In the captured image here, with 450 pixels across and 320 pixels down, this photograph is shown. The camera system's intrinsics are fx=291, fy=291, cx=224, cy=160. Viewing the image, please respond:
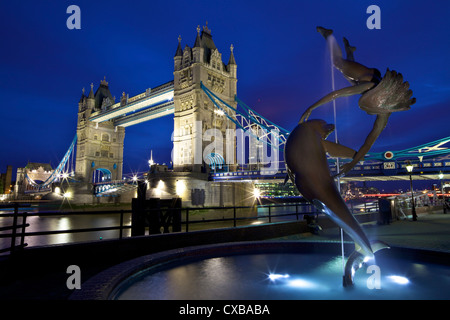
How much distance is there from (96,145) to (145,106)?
833 inches

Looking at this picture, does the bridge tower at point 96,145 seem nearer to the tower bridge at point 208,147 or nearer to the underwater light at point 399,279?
the tower bridge at point 208,147

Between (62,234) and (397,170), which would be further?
(397,170)

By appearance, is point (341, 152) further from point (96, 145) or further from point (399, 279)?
point (96, 145)

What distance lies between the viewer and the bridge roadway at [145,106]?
50188 millimetres

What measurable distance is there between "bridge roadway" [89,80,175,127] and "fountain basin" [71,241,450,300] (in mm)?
44818

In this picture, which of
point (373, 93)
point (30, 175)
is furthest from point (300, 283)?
point (30, 175)

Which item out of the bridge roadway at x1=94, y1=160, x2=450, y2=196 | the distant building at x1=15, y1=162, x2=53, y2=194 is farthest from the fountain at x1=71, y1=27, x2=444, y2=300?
the distant building at x1=15, y1=162, x2=53, y2=194

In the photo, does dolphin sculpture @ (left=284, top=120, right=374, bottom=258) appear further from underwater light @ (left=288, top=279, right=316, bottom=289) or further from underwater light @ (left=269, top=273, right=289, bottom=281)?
underwater light @ (left=269, top=273, right=289, bottom=281)

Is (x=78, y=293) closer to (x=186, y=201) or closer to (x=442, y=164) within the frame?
(x=442, y=164)

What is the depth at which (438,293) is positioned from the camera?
385 cm

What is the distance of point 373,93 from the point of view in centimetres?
441

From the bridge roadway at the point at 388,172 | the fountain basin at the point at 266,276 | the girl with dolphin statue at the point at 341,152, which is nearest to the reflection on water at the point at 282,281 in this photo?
the fountain basin at the point at 266,276

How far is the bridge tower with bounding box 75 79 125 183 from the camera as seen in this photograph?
67312 mm
